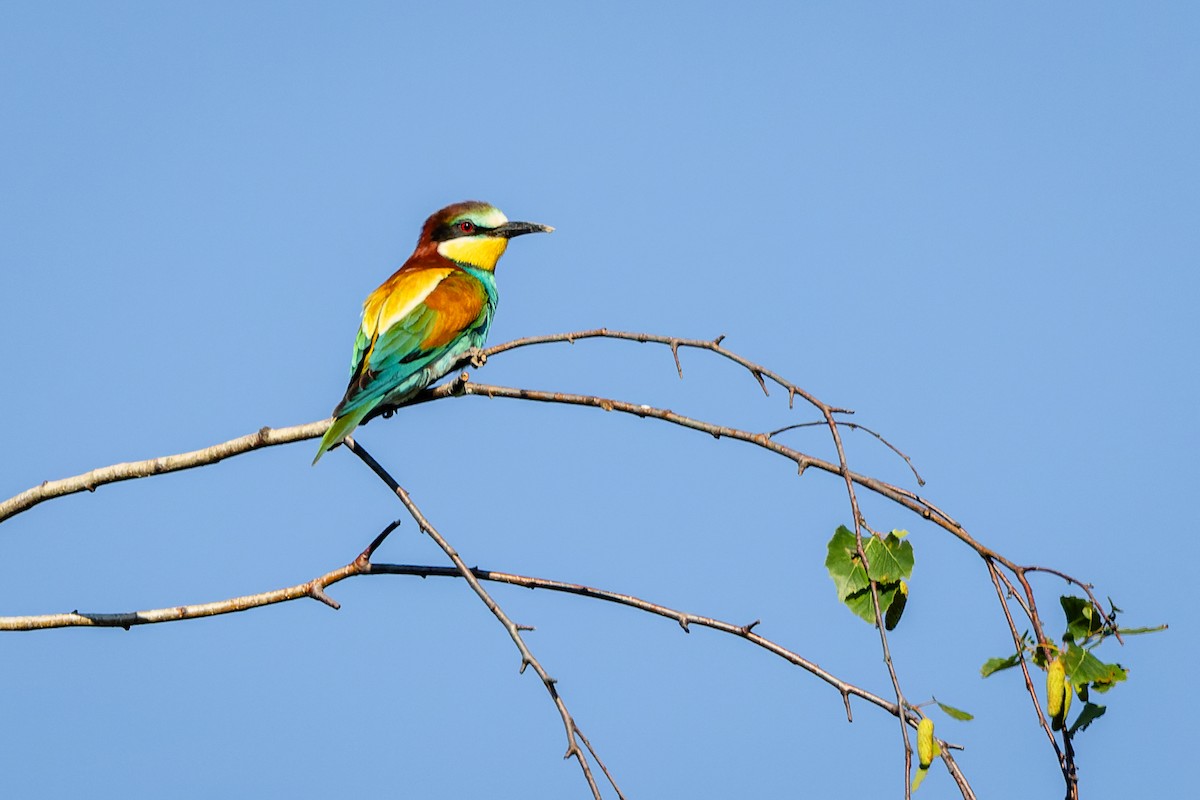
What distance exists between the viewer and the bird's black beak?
630 cm

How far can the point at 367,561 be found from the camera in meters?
3.17

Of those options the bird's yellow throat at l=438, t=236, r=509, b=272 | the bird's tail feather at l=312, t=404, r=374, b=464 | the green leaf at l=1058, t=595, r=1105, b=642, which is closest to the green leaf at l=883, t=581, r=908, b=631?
the green leaf at l=1058, t=595, r=1105, b=642

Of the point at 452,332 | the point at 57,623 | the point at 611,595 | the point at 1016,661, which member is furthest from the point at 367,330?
the point at 1016,661

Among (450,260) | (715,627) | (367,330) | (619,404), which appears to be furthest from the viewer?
(450,260)

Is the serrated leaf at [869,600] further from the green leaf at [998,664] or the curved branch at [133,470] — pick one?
the curved branch at [133,470]

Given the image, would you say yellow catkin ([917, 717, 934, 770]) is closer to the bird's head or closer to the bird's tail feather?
the bird's tail feather

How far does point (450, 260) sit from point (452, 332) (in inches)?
36.1

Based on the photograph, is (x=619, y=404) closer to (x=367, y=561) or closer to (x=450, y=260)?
(x=367, y=561)

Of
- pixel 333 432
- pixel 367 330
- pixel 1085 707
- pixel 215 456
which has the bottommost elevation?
pixel 1085 707

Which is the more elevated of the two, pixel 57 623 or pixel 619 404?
pixel 619 404

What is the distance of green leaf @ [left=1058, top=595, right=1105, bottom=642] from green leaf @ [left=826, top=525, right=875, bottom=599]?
1.26 ft

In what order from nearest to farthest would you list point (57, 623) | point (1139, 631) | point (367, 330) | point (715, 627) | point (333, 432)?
point (1139, 631) < point (715, 627) < point (57, 623) < point (333, 432) < point (367, 330)

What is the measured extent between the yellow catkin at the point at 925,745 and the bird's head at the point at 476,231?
426 centimetres

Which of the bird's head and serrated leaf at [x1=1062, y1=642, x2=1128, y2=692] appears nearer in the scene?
serrated leaf at [x1=1062, y1=642, x2=1128, y2=692]
